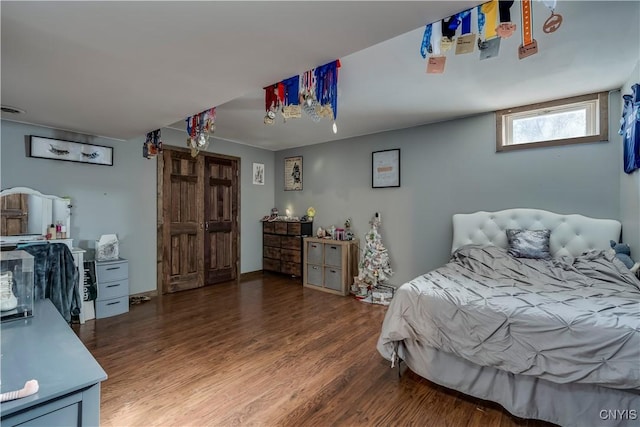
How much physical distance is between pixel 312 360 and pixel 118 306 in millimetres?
2618

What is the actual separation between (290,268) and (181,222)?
1960mm

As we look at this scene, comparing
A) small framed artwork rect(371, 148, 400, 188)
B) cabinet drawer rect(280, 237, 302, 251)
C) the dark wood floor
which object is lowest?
the dark wood floor

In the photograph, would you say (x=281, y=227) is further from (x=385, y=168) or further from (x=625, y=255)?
(x=625, y=255)

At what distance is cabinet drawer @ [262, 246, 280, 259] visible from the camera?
18.0 feet

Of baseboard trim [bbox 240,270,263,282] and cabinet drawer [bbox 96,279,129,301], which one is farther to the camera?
baseboard trim [bbox 240,270,263,282]

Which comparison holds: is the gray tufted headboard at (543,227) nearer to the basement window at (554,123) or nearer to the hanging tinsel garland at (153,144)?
the basement window at (554,123)

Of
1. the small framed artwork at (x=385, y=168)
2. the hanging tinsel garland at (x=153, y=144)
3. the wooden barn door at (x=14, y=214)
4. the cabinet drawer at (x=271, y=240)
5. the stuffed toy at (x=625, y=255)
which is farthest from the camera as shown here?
the cabinet drawer at (x=271, y=240)

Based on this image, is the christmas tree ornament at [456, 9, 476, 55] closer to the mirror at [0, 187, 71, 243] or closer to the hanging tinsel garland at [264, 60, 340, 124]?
the hanging tinsel garland at [264, 60, 340, 124]

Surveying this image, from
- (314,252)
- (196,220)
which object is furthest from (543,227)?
(196,220)

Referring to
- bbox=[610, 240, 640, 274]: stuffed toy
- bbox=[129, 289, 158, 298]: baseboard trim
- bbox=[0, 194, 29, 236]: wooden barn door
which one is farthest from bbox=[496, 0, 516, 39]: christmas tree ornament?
bbox=[129, 289, 158, 298]: baseboard trim

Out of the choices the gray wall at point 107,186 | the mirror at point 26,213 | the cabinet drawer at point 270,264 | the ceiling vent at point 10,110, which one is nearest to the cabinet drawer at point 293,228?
the cabinet drawer at point 270,264

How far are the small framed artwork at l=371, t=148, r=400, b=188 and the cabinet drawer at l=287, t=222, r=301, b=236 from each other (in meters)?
1.50

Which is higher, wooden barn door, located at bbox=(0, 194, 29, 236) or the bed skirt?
wooden barn door, located at bbox=(0, 194, 29, 236)

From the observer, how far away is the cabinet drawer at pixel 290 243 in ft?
17.0
